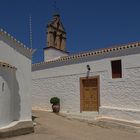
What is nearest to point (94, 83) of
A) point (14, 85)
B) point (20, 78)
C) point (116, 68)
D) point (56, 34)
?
point (116, 68)

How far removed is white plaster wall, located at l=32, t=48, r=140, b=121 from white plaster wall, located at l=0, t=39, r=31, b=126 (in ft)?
15.8

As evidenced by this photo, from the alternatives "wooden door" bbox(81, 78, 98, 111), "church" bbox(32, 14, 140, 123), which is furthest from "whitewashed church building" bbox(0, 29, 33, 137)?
"wooden door" bbox(81, 78, 98, 111)

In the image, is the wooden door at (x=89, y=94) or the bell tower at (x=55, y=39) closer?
the wooden door at (x=89, y=94)

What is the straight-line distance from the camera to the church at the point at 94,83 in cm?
1560

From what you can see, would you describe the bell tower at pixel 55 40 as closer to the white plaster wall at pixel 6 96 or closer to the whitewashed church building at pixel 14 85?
the whitewashed church building at pixel 14 85

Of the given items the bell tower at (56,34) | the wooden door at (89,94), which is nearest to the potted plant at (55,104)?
the wooden door at (89,94)

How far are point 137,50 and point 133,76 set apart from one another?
4.46 ft

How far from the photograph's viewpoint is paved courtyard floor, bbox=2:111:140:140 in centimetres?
1148

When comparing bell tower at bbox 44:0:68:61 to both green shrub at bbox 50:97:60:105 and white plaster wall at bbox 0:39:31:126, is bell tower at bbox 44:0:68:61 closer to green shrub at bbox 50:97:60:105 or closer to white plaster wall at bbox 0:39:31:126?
green shrub at bbox 50:97:60:105

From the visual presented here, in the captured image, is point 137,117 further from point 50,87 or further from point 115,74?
point 50,87

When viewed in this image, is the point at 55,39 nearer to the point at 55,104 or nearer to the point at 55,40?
the point at 55,40

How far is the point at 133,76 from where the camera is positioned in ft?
51.2

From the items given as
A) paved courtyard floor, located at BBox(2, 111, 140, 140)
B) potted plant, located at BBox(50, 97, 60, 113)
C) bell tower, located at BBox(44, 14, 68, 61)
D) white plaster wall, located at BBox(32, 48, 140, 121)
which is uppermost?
bell tower, located at BBox(44, 14, 68, 61)

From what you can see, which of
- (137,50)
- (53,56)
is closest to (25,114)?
(137,50)
